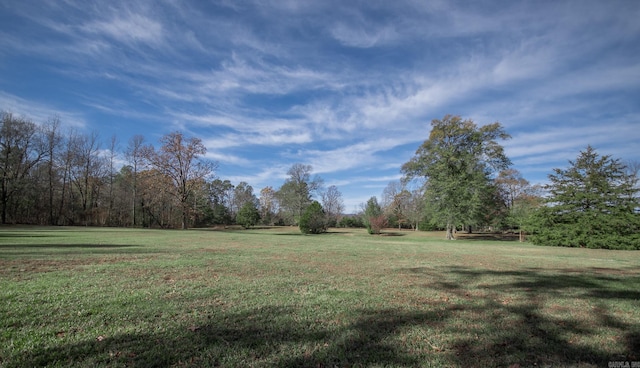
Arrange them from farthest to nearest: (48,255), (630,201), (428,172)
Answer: (428,172)
(630,201)
(48,255)

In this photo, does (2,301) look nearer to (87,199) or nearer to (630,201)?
(630,201)

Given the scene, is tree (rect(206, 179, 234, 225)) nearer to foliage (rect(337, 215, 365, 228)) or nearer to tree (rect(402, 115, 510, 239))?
foliage (rect(337, 215, 365, 228))

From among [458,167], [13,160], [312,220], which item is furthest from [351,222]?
[13,160]

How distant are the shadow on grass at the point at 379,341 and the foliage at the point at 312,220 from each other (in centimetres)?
3154

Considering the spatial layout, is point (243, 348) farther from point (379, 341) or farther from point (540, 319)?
point (540, 319)

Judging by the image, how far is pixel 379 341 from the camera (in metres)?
3.52

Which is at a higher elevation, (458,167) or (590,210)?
(458,167)

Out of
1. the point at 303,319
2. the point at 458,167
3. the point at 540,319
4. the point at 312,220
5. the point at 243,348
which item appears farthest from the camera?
the point at 312,220

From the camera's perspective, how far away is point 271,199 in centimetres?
7125

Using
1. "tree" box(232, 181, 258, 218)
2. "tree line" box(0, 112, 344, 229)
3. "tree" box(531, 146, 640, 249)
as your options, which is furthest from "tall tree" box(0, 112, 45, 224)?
"tree" box(531, 146, 640, 249)

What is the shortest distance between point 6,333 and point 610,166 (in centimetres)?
3289

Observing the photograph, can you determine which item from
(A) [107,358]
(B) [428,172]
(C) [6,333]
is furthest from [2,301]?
(B) [428,172]

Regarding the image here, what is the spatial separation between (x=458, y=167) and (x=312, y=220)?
18.7m

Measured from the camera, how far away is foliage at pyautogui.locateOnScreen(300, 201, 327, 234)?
36469 millimetres
